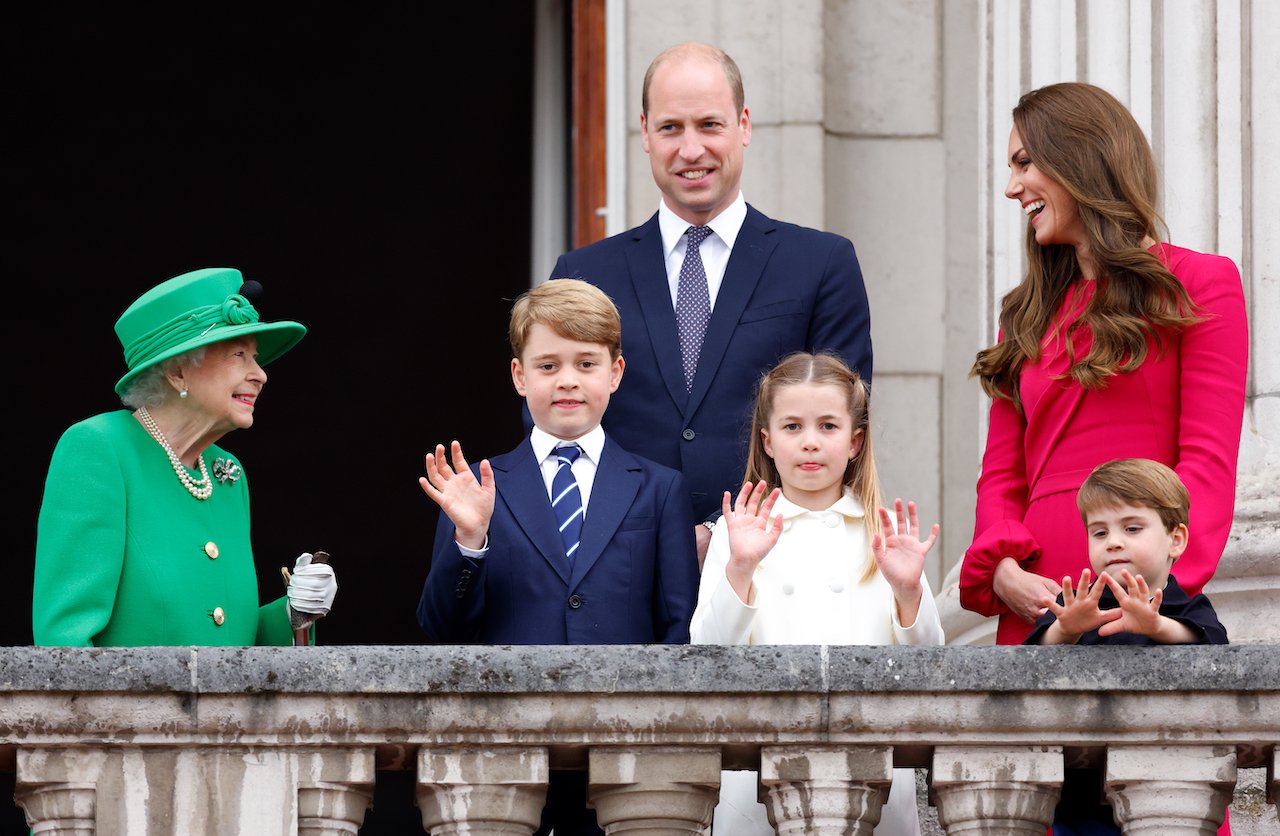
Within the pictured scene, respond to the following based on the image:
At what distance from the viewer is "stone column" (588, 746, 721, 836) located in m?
3.70

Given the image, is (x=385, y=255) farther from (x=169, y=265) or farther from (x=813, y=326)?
(x=813, y=326)

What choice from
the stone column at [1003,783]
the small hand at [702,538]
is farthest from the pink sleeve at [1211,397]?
the small hand at [702,538]

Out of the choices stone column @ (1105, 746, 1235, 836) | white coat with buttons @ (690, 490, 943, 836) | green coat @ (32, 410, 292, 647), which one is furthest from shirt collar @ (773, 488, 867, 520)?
green coat @ (32, 410, 292, 647)

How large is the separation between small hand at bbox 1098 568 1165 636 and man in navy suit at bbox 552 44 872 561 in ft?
3.94

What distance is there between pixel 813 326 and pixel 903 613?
3.40 feet

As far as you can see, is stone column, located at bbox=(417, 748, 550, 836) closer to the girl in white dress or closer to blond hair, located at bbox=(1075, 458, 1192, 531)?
the girl in white dress

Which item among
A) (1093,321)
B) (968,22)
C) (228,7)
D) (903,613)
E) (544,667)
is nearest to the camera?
(544,667)

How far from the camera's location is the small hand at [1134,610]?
3770mm

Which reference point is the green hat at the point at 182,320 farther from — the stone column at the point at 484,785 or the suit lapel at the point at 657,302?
the stone column at the point at 484,785

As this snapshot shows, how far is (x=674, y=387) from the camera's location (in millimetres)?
4980

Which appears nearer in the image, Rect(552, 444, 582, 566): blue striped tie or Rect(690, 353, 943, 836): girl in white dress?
Rect(690, 353, 943, 836): girl in white dress

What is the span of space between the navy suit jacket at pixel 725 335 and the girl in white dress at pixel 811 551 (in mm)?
245

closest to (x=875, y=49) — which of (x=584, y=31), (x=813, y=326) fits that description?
(x=584, y=31)

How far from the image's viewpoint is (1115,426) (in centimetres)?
450
